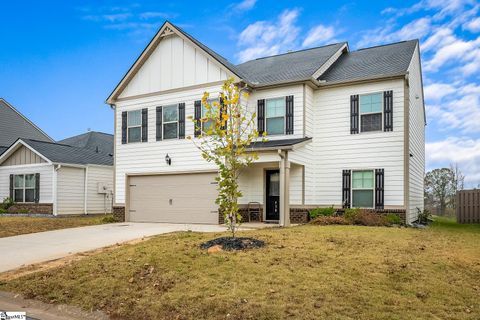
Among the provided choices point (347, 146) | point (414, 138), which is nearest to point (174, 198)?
point (347, 146)

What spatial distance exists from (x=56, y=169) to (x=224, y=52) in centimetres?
1072

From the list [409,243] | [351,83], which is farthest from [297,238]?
[351,83]

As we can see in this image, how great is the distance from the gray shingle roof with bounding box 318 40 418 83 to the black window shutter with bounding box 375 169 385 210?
3.67m

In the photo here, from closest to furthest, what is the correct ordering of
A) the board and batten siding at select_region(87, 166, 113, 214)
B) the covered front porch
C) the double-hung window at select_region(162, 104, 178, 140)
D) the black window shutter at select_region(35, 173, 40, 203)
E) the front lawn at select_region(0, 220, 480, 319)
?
the front lawn at select_region(0, 220, 480, 319) → the covered front porch → the double-hung window at select_region(162, 104, 178, 140) → the black window shutter at select_region(35, 173, 40, 203) → the board and batten siding at select_region(87, 166, 113, 214)

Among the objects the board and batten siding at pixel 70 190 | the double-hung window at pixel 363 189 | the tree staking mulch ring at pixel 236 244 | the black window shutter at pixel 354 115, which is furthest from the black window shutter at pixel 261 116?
the board and batten siding at pixel 70 190

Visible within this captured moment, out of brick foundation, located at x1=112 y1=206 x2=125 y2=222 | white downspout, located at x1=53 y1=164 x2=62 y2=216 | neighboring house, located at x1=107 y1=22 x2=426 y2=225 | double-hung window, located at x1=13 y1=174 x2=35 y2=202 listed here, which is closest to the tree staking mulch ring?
neighboring house, located at x1=107 y1=22 x2=426 y2=225

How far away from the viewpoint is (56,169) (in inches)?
882

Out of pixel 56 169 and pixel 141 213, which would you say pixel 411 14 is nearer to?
pixel 141 213

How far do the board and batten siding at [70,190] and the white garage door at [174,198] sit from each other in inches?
219

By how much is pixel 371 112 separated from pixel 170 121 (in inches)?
328

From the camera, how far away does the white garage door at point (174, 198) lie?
17.1 meters

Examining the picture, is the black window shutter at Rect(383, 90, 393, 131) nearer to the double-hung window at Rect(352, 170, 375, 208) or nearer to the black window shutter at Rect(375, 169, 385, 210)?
the black window shutter at Rect(375, 169, 385, 210)

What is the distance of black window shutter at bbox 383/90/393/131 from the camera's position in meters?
15.9

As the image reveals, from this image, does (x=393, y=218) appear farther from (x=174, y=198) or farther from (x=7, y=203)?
(x=7, y=203)
